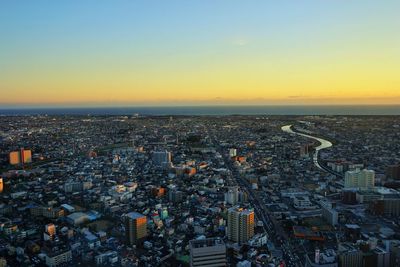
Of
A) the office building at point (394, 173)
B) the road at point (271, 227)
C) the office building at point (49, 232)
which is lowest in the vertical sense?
the road at point (271, 227)

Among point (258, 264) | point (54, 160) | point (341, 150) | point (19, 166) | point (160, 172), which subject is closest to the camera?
point (258, 264)

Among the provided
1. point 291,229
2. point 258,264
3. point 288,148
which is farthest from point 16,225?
point 288,148

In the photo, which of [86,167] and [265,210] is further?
[86,167]

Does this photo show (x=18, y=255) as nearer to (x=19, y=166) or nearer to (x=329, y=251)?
(x=329, y=251)


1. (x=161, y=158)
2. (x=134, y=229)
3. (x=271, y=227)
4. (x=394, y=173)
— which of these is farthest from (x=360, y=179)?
(x=161, y=158)

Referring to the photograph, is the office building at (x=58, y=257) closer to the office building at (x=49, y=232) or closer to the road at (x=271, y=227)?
the office building at (x=49, y=232)

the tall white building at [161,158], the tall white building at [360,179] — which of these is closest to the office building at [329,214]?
the tall white building at [360,179]

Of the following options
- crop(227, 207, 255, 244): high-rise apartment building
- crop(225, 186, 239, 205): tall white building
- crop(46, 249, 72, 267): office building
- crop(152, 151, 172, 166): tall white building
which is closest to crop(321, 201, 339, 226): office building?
crop(227, 207, 255, 244): high-rise apartment building

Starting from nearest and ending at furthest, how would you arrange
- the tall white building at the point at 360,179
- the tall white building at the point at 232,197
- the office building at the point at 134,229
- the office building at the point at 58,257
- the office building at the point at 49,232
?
the office building at the point at 58,257 → the office building at the point at 134,229 → the office building at the point at 49,232 → the tall white building at the point at 232,197 → the tall white building at the point at 360,179
